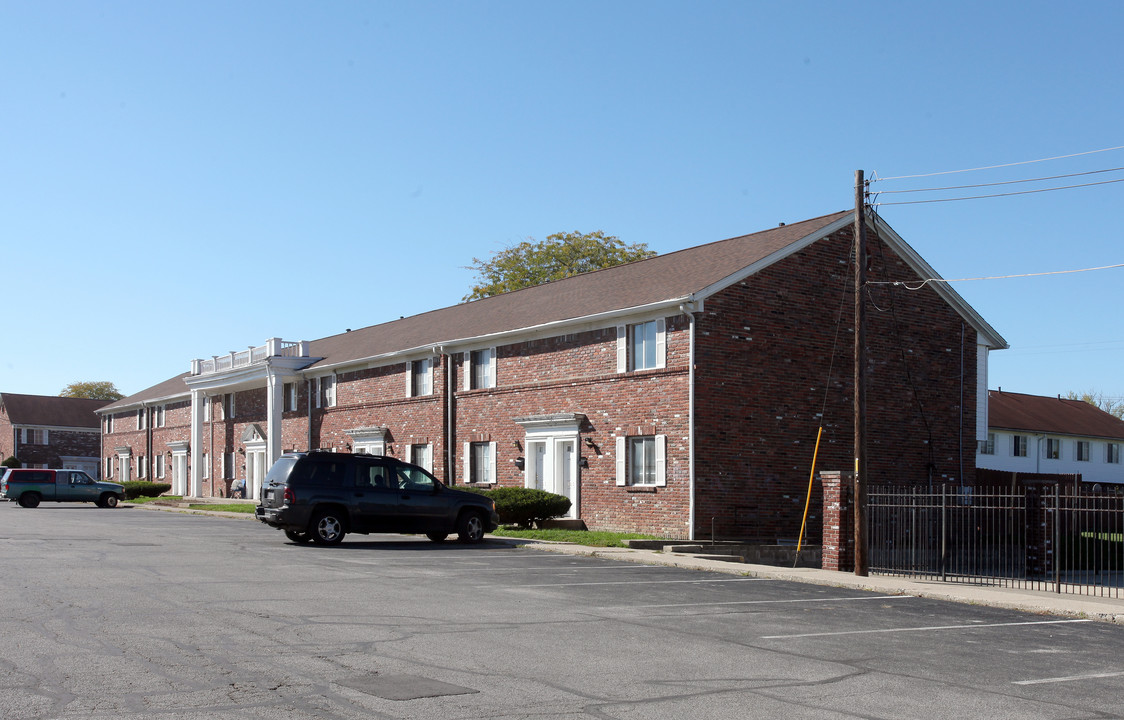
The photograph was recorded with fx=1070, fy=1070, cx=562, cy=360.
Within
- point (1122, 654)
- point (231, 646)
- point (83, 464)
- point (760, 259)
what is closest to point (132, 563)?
point (231, 646)

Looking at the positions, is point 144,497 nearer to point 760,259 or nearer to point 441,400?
point 441,400

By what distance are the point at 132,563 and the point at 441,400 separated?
19175 millimetres

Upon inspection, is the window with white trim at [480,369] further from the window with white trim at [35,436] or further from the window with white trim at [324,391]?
the window with white trim at [35,436]

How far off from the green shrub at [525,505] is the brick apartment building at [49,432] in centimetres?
7030

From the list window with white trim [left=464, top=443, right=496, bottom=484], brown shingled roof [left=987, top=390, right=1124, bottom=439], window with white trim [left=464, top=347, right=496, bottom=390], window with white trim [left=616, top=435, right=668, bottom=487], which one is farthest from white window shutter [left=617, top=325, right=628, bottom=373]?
brown shingled roof [left=987, top=390, right=1124, bottom=439]

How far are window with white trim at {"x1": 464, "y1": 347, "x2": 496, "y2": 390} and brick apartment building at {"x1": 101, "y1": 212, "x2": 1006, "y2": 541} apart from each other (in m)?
0.07

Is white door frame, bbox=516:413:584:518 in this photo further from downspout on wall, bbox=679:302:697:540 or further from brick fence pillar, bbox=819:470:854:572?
brick fence pillar, bbox=819:470:854:572

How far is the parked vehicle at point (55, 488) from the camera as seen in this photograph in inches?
1718

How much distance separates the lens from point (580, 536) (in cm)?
2497

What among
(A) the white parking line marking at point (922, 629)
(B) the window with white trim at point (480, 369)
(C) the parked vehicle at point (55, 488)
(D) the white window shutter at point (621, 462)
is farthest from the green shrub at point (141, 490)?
(A) the white parking line marking at point (922, 629)

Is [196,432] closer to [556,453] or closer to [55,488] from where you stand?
[55,488]

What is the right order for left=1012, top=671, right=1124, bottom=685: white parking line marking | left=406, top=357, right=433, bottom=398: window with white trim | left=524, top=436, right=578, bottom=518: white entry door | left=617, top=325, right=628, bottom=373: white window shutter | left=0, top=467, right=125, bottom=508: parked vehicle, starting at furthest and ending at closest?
left=0, top=467, right=125, bottom=508: parked vehicle, left=406, top=357, right=433, bottom=398: window with white trim, left=524, top=436, right=578, bottom=518: white entry door, left=617, top=325, right=628, bottom=373: white window shutter, left=1012, top=671, right=1124, bottom=685: white parking line marking

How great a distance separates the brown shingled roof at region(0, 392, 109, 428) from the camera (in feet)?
288

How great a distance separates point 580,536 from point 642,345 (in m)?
5.61
